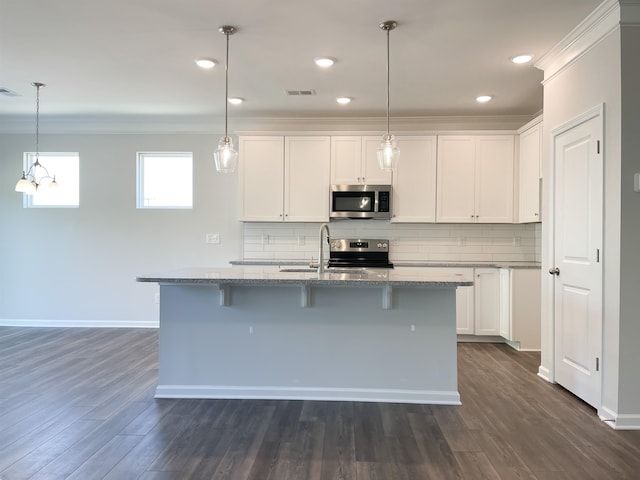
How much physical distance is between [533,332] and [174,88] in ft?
14.6

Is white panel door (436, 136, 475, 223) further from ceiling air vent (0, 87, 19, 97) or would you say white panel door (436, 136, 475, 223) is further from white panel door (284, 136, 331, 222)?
ceiling air vent (0, 87, 19, 97)

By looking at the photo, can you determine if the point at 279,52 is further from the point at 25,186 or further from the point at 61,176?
the point at 61,176

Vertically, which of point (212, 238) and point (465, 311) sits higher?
point (212, 238)

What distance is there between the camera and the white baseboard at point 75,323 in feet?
17.1

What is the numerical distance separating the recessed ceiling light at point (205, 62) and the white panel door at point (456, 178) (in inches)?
103

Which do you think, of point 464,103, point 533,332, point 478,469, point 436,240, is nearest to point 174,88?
point 464,103

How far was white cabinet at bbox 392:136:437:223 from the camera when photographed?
4738 mm

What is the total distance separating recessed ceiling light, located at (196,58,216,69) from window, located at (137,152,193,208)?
75.9 inches

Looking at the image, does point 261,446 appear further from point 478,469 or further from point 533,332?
point 533,332

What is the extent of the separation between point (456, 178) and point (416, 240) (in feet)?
2.85

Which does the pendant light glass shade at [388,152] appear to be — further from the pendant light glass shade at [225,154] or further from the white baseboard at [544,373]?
the white baseboard at [544,373]

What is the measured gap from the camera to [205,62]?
3.47m

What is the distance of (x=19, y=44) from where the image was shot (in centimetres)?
321

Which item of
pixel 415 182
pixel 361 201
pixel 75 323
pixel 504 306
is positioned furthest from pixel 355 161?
pixel 75 323
